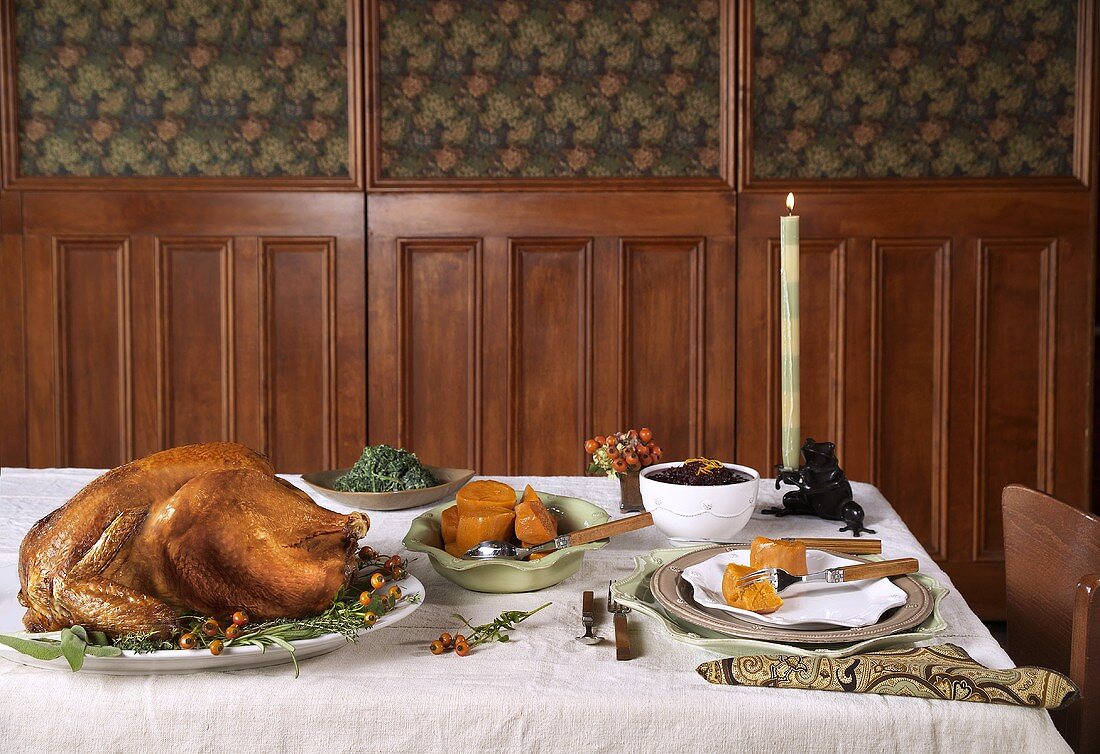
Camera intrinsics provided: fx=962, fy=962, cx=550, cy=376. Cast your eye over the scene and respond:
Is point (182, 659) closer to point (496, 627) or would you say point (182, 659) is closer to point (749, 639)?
point (496, 627)

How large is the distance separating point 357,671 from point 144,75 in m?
2.74

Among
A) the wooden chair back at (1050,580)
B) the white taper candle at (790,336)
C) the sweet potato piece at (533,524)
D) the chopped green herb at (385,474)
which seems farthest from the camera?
the chopped green herb at (385,474)

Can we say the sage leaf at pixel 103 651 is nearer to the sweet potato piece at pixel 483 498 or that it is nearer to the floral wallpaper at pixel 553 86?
the sweet potato piece at pixel 483 498

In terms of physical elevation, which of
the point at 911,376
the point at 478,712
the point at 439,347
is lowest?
the point at 478,712

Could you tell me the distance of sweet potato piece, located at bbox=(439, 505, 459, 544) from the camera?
1.17 m

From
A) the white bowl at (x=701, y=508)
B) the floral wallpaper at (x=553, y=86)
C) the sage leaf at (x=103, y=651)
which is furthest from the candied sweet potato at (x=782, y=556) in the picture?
the floral wallpaper at (x=553, y=86)

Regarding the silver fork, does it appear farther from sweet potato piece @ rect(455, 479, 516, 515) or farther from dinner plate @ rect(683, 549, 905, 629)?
sweet potato piece @ rect(455, 479, 516, 515)

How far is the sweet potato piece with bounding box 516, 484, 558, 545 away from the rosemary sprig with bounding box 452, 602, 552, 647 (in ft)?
0.46

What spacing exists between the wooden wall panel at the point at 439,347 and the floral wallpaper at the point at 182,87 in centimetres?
42

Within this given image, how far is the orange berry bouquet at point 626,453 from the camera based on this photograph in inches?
56.3

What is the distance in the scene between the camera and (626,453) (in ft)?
4.69

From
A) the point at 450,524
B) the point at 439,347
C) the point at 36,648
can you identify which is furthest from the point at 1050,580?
the point at 439,347

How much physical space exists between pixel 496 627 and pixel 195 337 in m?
2.46

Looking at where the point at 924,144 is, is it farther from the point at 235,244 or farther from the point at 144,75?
the point at 144,75
